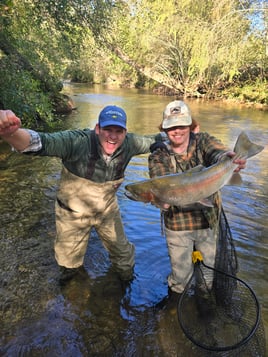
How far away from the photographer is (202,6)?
80.4ft

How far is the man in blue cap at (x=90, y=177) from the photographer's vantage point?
3357 millimetres

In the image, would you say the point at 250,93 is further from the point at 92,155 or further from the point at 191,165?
the point at 92,155

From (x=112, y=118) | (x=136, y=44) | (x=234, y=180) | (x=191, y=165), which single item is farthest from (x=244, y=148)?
(x=136, y=44)

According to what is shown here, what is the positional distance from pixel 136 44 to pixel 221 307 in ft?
97.1

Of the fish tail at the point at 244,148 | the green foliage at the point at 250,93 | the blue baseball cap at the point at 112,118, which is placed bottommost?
the green foliage at the point at 250,93

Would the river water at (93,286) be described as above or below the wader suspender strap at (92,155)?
below

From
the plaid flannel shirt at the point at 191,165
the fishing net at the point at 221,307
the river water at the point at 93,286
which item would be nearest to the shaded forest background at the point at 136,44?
the river water at the point at 93,286

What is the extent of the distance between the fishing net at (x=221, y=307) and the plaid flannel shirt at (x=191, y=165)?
0.35 meters

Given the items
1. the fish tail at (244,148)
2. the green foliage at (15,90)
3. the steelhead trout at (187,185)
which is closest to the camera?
the steelhead trout at (187,185)

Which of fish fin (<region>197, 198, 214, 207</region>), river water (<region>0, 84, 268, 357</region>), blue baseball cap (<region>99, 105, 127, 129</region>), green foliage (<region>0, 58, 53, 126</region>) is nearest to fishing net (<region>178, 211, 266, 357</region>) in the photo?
river water (<region>0, 84, 268, 357</region>)

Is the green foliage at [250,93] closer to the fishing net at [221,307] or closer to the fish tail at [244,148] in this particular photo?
the fishing net at [221,307]

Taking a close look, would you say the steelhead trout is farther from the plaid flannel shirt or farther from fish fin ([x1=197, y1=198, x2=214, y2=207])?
the plaid flannel shirt

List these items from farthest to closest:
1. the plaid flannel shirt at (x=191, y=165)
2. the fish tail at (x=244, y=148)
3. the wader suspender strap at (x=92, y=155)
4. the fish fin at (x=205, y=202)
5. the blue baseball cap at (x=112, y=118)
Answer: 1. the wader suspender strap at (x=92, y=155)
2. the blue baseball cap at (x=112, y=118)
3. the plaid flannel shirt at (x=191, y=165)
4. the fish tail at (x=244, y=148)
5. the fish fin at (x=205, y=202)

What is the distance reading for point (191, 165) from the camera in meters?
3.26
